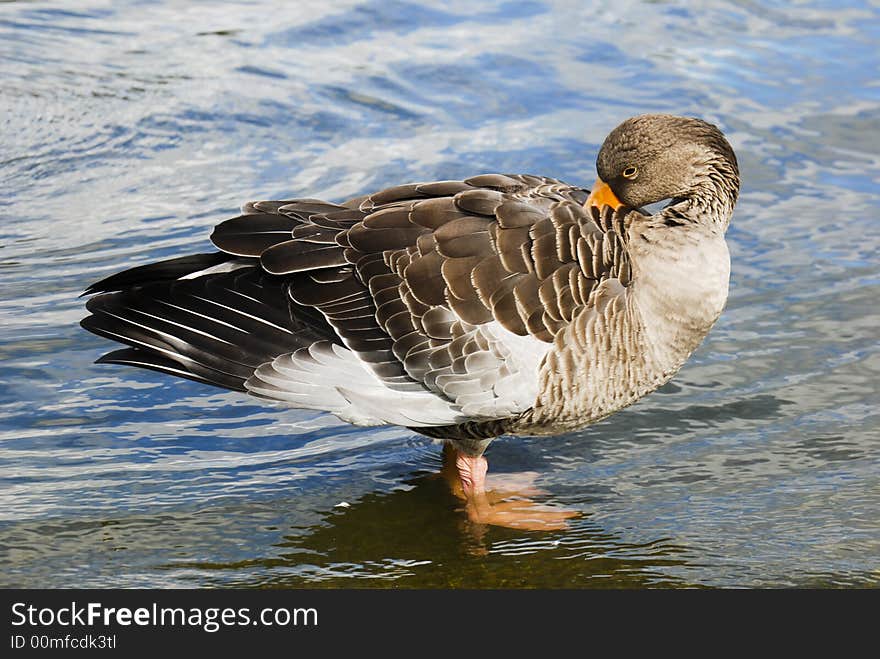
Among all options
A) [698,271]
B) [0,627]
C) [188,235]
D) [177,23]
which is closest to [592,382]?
[698,271]

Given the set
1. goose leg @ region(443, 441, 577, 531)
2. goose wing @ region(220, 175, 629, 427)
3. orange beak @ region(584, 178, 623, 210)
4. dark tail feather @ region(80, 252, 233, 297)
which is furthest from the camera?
goose leg @ region(443, 441, 577, 531)

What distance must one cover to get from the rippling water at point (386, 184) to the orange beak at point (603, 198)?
1617 mm

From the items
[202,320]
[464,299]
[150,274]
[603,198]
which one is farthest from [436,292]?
[150,274]

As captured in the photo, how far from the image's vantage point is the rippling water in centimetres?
625

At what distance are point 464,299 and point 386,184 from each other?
4136 mm

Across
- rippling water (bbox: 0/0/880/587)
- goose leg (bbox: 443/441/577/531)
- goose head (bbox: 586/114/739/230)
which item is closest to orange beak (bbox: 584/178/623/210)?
goose head (bbox: 586/114/739/230)

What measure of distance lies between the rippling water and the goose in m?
0.78

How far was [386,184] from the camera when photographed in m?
9.95

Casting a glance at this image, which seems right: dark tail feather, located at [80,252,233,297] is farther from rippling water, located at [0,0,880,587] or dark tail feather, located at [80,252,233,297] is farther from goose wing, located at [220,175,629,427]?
rippling water, located at [0,0,880,587]

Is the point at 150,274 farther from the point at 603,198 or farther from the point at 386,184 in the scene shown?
the point at 386,184

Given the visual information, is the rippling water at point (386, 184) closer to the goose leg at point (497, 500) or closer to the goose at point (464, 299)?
the goose leg at point (497, 500)

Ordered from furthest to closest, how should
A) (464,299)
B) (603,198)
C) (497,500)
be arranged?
(497,500)
(603,198)
(464,299)

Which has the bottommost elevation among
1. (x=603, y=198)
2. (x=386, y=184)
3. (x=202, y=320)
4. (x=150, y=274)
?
(x=386, y=184)

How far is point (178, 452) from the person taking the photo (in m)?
6.96
